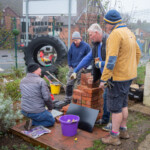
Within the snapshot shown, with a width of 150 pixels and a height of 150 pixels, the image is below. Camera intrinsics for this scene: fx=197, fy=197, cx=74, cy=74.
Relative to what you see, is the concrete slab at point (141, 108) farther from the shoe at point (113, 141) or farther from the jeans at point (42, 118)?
the jeans at point (42, 118)

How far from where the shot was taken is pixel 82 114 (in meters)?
3.59

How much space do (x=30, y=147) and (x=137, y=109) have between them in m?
2.58

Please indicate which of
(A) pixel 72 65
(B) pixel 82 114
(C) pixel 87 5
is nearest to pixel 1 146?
(B) pixel 82 114

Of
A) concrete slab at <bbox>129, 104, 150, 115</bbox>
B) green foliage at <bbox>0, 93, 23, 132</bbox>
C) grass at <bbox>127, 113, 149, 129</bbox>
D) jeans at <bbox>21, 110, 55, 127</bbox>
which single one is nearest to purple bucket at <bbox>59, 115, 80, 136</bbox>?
jeans at <bbox>21, 110, 55, 127</bbox>

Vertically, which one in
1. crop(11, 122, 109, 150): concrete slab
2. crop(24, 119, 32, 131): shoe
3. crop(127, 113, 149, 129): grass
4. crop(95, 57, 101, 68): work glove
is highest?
crop(95, 57, 101, 68): work glove

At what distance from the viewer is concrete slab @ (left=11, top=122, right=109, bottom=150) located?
3.00m

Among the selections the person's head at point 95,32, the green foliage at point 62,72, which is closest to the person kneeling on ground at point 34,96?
the person's head at point 95,32

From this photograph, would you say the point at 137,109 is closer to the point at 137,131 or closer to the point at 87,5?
the point at 137,131

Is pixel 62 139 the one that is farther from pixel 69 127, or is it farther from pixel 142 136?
pixel 142 136

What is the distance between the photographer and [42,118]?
3508 mm

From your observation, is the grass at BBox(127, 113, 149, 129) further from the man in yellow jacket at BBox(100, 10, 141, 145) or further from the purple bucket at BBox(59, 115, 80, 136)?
the purple bucket at BBox(59, 115, 80, 136)

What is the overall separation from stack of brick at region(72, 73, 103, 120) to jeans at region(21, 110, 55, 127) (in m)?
0.61

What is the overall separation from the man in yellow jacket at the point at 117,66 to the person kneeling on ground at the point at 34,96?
110 centimetres

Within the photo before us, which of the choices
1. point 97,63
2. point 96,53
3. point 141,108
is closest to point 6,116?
point 97,63
